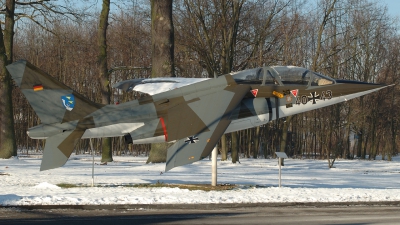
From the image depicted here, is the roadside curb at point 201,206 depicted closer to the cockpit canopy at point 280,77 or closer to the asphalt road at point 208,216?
the asphalt road at point 208,216

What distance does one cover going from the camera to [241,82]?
16.3 meters

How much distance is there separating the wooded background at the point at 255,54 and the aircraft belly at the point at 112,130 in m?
18.0

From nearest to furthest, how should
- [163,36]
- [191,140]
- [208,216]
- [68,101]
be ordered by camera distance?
[208,216] < [191,140] < [68,101] < [163,36]

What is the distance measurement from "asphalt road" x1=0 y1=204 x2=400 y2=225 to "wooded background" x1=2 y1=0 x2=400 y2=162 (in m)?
20.3

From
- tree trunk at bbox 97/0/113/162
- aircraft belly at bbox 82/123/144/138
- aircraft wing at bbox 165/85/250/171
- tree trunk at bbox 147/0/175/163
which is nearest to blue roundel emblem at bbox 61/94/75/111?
aircraft belly at bbox 82/123/144/138

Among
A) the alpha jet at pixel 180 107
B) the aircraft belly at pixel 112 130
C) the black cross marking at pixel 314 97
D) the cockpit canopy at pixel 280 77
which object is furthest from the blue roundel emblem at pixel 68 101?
the black cross marking at pixel 314 97

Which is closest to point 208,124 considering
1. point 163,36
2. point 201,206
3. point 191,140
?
point 191,140

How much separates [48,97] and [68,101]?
610 mm

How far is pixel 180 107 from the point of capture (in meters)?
15.9

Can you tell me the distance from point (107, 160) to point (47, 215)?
19.3 metres

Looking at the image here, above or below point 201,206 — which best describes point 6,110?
above

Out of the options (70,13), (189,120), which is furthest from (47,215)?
(70,13)

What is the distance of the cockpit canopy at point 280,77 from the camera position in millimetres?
16484

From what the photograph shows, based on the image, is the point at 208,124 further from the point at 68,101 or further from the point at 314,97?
the point at 68,101
